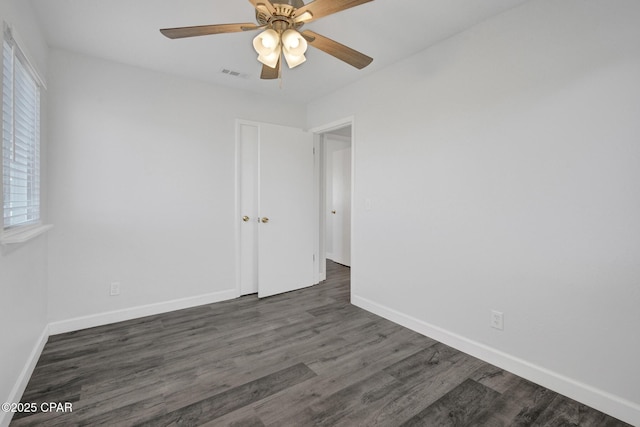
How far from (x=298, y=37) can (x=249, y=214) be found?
96.1 inches

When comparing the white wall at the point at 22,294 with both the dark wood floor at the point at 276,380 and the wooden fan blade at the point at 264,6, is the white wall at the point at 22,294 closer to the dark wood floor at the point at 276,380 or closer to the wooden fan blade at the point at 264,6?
the dark wood floor at the point at 276,380

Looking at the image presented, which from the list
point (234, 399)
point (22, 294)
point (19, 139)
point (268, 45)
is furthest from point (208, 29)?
point (234, 399)

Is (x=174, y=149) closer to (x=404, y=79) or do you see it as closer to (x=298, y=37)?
(x=298, y=37)

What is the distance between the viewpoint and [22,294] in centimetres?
185

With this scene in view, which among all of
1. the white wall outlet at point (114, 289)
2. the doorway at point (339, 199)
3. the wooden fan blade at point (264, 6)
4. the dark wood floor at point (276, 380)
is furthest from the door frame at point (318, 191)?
the wooden fan blade at point (264, 6)

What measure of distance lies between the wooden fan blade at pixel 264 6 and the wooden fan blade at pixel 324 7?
12cm

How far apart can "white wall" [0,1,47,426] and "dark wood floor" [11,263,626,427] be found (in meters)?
0.15

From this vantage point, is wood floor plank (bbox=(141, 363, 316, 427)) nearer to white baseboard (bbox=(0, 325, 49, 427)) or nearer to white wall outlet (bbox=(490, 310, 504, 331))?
white baseboard (bbox=(0, 325, 49, 427))

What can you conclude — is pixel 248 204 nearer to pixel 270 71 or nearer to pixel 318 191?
pixel 318 191

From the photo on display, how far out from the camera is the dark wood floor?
5.37 ft

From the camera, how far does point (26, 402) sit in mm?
1729

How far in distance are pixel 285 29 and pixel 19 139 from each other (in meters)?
1.80

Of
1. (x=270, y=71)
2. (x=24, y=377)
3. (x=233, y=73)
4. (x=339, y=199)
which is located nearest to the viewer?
(x=24, y=377)

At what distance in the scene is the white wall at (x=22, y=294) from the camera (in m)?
1.53
